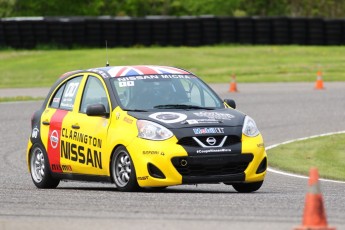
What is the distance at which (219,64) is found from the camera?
43.7m

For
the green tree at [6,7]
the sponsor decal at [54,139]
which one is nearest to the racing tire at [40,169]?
the sponsor decal at [54,139]

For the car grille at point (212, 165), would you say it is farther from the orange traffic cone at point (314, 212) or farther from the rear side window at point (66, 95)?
the orange traffic cone at point (314, 212)

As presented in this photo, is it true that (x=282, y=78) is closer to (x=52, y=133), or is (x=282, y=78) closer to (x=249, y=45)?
(x=249, y=45)

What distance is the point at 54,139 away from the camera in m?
13.0

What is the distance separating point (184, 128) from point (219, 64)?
1278 inches

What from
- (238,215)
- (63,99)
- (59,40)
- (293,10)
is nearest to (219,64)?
(59,40)

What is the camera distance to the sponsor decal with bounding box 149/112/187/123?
11445 millimetres

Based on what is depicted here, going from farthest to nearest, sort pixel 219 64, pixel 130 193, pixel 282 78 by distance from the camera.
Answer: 1. pixel 219 64
2. pixel 282 78
3. pixel 130 193

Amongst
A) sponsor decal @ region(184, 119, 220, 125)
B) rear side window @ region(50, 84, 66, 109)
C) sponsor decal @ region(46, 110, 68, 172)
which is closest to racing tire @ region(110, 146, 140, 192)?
sponsor decal @ region(184, 119, 220, 125)

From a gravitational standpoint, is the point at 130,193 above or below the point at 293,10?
above

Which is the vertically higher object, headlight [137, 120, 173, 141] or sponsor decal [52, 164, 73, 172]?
headlight [137, 120, 173, 141]

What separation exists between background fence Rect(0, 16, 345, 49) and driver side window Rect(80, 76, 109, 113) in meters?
32.9

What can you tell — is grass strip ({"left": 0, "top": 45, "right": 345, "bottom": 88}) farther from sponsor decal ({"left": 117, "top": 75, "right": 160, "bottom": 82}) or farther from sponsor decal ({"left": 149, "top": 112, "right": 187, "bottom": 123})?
sponsor decal ({"left": 149, "top": 112, "right": 187, "bottom": 123})

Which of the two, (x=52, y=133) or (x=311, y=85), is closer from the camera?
(x=52, y=133)
